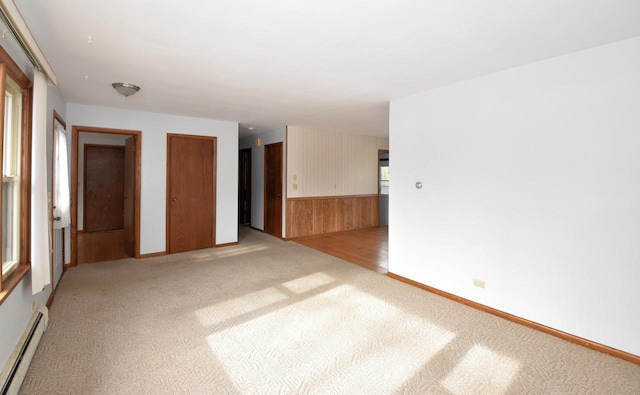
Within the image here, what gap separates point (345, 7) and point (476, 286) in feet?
9.36

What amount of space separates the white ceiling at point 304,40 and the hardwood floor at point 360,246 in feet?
8.21

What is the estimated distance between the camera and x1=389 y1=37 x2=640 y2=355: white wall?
2.30 metres

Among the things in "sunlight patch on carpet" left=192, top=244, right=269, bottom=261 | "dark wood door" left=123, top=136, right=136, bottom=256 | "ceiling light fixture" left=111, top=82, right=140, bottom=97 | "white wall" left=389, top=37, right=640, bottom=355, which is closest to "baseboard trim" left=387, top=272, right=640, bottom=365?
"white wall" left=389, top=37, right=640, bottom=355

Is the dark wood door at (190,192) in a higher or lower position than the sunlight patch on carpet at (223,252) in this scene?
higher

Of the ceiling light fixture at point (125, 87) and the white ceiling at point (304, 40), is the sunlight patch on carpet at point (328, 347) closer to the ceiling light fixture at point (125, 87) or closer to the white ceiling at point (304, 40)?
the white ceiling at point (304, 40)

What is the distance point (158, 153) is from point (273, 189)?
96.1 inches

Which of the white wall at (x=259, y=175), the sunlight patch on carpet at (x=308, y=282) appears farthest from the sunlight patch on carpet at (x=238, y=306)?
the white wall at (x=259, y=175)

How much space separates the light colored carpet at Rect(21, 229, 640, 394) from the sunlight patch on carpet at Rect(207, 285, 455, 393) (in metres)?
0.01

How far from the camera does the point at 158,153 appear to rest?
4984 millimetres

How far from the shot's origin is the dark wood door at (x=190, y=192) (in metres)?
5.16

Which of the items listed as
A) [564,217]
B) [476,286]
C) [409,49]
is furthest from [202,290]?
[564,217]

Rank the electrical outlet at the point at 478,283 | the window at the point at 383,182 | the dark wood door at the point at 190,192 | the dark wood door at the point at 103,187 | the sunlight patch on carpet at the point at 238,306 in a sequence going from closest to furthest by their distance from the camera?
the sunlight patch on carpet at the point at 238,306
the electrical outlet at the point at 478,283
the dark wood door at the point at 190,192
the dark wood door at the point at 103,187
the window at the point at 383,182

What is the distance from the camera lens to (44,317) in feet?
8.45

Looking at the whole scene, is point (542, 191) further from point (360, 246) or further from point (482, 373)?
point (360, 246)
